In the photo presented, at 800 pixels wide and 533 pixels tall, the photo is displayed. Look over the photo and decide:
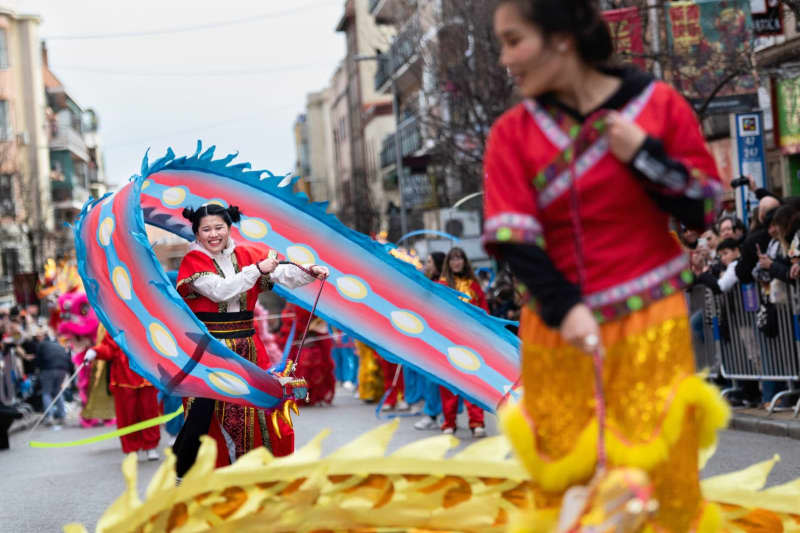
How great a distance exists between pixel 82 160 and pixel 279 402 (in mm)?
84432

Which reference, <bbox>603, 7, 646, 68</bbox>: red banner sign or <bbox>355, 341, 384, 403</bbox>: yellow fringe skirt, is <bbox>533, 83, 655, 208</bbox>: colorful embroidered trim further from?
<bbox>603, 7, 646, 68</bbox>: red banner sign

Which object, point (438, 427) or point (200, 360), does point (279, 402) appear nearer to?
point (200, 360)

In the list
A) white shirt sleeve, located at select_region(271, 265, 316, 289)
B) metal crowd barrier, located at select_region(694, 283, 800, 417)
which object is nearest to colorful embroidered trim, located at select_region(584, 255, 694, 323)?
white shirt sleeve, located at select_region(271, 265, 316, 289)

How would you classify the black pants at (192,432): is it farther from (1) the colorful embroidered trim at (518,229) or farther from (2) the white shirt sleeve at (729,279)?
(2) the white shirt sleeve at (729,279)

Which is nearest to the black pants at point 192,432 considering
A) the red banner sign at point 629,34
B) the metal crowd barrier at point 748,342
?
the metal crowd barrier at point 748,342

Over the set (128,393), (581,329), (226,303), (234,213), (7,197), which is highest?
(7,197)

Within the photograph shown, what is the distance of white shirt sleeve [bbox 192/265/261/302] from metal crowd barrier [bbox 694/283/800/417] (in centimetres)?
574

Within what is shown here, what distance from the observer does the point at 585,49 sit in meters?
3.81

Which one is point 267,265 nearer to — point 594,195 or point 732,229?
point 594,195

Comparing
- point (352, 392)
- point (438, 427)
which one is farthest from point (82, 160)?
point (438, 427)

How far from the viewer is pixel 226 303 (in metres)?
7.04

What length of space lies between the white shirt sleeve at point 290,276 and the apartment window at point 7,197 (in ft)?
154

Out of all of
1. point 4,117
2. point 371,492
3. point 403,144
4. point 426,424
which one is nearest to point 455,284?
point 426,424

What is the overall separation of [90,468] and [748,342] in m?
6.19
